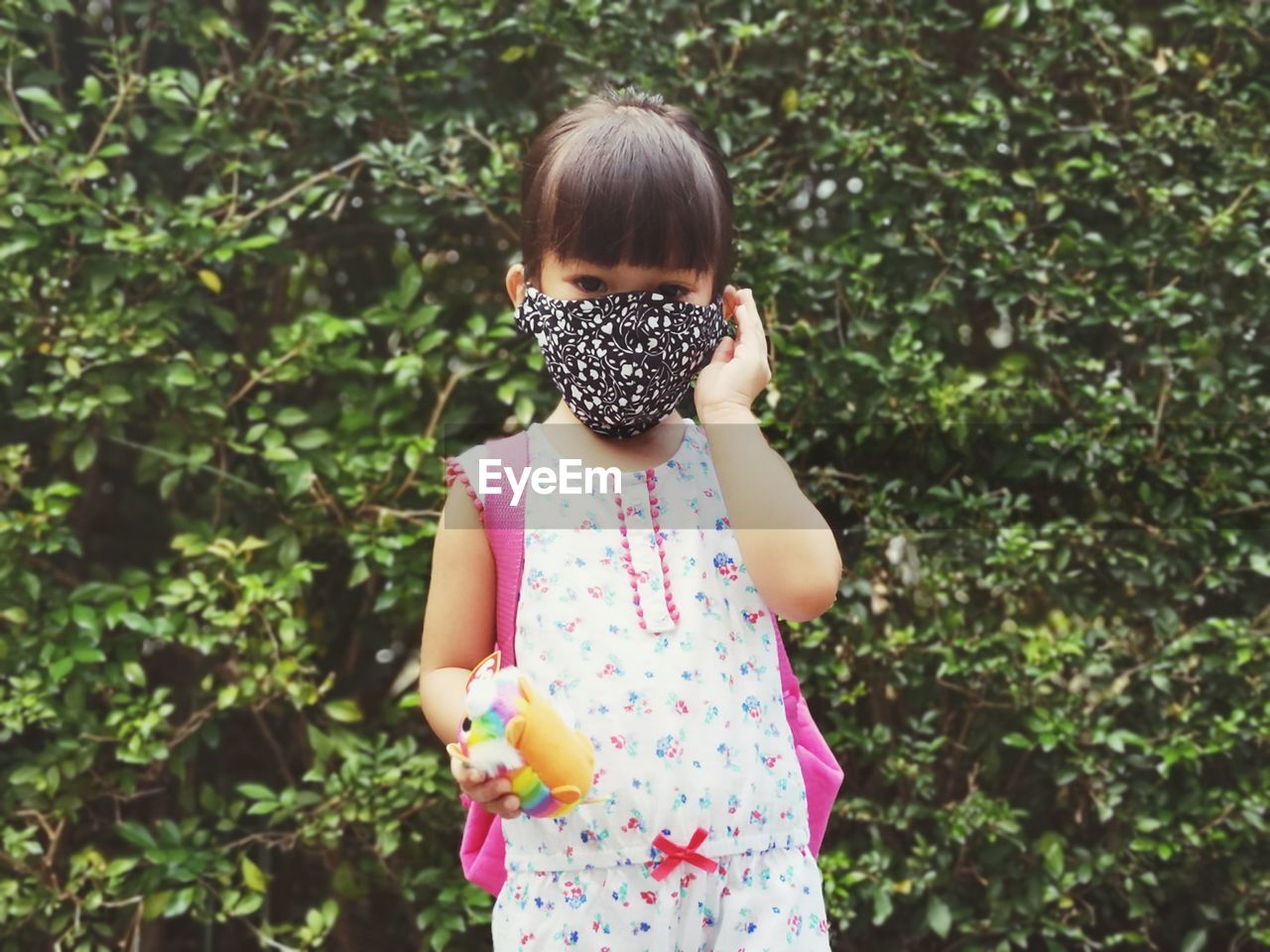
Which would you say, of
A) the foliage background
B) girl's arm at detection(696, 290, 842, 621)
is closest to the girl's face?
girl's arm at detection(696, 290, 842, 621)

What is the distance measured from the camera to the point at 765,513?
1.58m

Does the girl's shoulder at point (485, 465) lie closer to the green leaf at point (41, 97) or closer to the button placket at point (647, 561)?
the button placket at point (647, 561)

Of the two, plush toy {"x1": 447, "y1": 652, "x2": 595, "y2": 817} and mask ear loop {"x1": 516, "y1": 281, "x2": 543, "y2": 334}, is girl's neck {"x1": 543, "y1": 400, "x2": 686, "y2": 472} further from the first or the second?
plush toy {"x1": 447, "y1": 652, "x2": 595, "y2": 817}

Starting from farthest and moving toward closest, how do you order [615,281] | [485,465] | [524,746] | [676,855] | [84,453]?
[84,453], [485,465], [615,281], [676,855], [524,746]

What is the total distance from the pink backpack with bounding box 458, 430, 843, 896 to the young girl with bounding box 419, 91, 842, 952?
0.02 meters

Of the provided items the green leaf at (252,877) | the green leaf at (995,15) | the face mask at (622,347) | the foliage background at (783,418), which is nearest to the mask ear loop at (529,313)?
the face mask at (622,347)

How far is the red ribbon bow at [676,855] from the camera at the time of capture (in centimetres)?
150

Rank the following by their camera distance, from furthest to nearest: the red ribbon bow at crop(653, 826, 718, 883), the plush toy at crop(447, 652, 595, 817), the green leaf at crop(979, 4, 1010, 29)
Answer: the green leaf at crop(979, 4, 1010, 29) → the red ribbon bow at crop(653, 826, 718, 883) → the plush toy at crop(447, 652, 595, 817)

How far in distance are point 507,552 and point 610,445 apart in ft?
0.64

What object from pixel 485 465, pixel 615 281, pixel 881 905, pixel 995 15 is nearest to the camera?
pixel 615 281

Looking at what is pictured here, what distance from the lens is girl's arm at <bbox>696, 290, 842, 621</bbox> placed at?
157 centimetres

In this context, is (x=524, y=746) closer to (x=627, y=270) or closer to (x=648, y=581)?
(x=648, y=581)

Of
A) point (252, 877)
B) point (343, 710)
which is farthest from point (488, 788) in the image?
point (252, 877)

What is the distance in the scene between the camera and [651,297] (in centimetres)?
161
